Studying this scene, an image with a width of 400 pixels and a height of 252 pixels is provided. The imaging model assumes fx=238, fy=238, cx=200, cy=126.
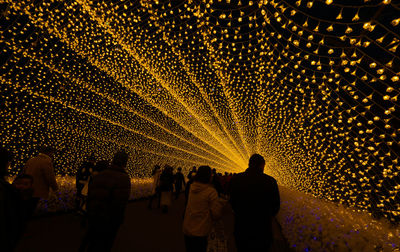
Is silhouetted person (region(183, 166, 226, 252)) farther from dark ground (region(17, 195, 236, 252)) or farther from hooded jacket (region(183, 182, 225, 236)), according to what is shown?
dark ground (region(17, 195, 236, 252))

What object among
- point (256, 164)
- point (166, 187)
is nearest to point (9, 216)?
point (256, 164)

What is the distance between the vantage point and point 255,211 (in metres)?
2.61

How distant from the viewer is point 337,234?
282cm

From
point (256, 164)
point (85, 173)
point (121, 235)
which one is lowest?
point (121, 235)

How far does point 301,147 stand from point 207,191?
6.46 metres

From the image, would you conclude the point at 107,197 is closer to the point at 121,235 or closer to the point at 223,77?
the point at 121,235

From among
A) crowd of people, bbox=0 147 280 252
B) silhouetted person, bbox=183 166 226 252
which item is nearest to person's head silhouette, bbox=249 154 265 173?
crowd of people, bbox=0 147 280 252

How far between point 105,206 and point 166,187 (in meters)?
5.73

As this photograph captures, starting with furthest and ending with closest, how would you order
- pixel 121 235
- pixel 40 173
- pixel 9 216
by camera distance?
pixel 121 235
pixel 40 173
pixel 9 216

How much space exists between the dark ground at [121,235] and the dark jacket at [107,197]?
1880 mm

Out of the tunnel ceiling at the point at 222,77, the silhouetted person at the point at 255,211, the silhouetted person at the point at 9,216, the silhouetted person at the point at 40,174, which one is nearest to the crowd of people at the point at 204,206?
the silhouetted person at the point at 255,211

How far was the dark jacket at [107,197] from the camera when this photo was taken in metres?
2.75

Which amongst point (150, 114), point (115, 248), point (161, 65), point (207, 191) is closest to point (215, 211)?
point (207, 191)

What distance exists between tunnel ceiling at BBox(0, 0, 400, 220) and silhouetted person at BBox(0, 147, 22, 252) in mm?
3275
